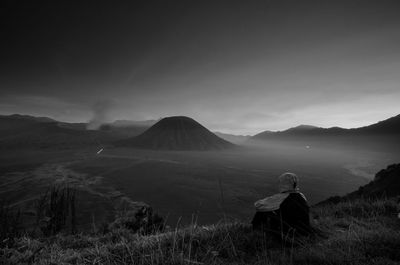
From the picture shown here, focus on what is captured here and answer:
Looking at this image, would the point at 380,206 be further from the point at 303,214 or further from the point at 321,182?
the point at 321,182

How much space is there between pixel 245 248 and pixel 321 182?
11827cm

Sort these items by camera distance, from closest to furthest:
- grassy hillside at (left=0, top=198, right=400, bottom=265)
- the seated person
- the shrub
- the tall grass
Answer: grassy hillside at (left=0, top=198, right=400, bottom=265), the seated person, the tall grass, the shrub

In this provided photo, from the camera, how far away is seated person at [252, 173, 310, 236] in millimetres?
4588

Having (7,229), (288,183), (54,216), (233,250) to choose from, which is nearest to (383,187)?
(288,183)

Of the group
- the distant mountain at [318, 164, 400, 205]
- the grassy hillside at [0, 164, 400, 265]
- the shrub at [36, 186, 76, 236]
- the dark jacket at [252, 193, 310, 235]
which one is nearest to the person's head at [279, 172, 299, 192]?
the dark jacket at [252, 193, 310, 235]

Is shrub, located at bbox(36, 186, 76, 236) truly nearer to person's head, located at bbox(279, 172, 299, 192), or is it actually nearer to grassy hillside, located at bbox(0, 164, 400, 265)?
grassy hillside, located at bbox(0, 164, 400, 265)

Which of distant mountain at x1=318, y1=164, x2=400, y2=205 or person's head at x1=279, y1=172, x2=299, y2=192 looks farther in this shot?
distant mountain at x1=318, y1=164, x2=400, y2=205

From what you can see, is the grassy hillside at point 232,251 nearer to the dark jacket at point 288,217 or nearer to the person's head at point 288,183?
the dark jacket at point 288,217

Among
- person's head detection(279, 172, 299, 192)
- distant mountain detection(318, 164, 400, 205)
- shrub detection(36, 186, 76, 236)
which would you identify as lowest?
shrub detection(36, 186, 76, 236)

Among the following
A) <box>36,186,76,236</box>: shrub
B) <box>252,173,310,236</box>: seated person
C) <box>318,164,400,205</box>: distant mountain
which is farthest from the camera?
<box>318,164,400,205</box>: distant mountain

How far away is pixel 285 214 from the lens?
4.72 meters

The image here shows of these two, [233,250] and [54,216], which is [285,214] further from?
[54,216]

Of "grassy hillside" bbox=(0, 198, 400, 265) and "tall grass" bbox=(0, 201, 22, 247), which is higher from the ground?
"grassy hillside" bbox=(0, 198, 400, 265)

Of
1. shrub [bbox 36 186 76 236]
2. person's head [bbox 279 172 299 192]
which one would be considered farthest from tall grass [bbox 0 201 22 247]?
person's head [bbox 279 172 299 192]
